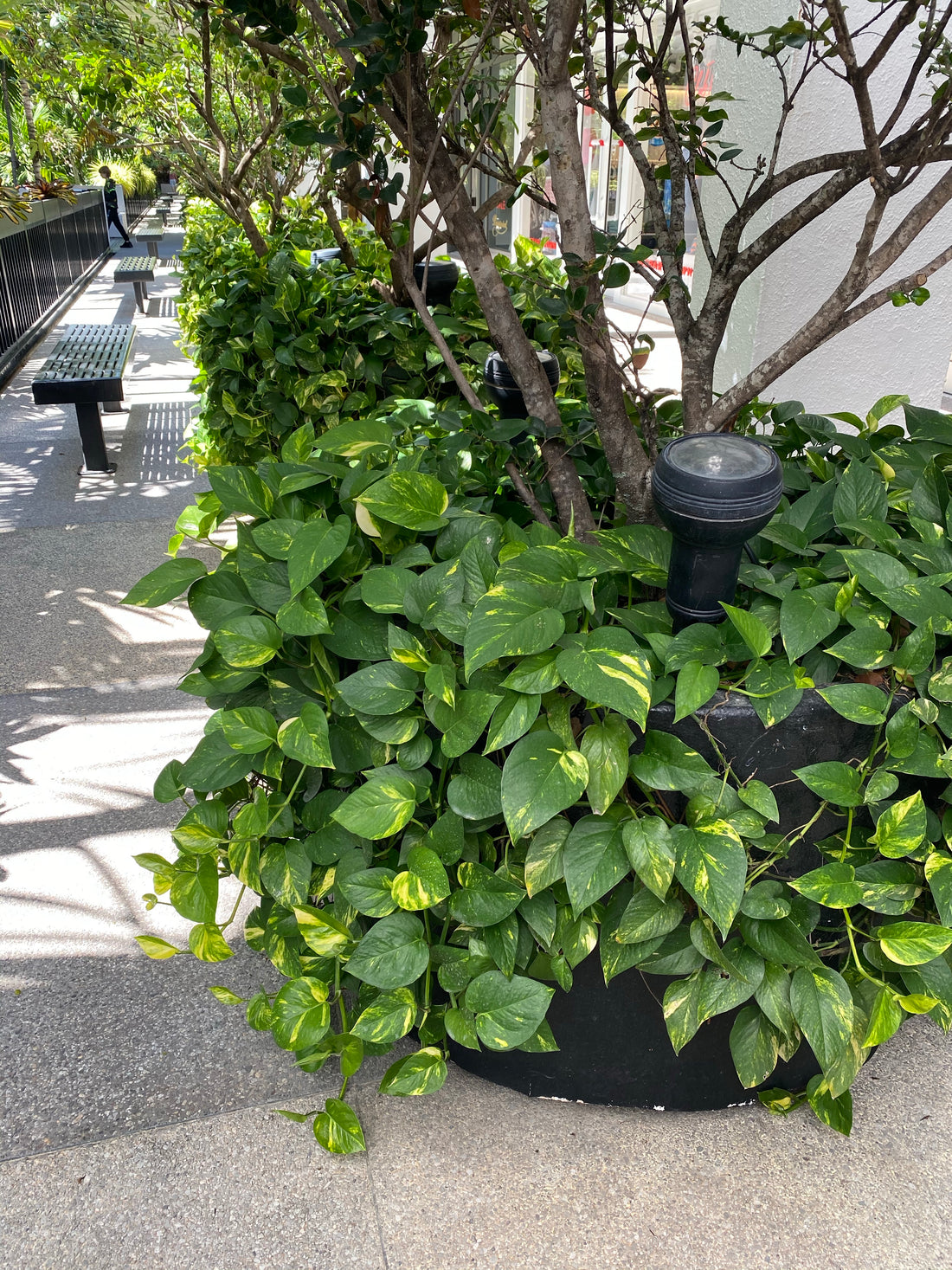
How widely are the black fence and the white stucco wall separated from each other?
780cm

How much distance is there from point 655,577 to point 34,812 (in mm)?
2226

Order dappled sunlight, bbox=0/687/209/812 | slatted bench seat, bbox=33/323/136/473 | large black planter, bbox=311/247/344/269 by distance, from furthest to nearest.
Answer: slatted bench seat, bbox=33/323/136/473 → large black planter, bbox=311/247/344/269 → dappled sunlight, bbox=0/687/209/812

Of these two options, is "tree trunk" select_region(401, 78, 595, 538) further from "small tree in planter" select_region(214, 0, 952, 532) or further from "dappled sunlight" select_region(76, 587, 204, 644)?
"dappled sunlight" select_region(76, 587, 204, 644)

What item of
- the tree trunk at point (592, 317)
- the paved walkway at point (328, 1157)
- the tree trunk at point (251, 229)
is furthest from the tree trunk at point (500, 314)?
the tree trunk at point (251, 229)

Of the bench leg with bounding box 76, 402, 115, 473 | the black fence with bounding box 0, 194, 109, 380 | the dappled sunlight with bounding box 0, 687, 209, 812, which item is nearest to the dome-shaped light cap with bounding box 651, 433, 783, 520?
the dappled sunlight with bounding box 0, 687, 209, 812

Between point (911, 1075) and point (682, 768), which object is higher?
point (682, 768)

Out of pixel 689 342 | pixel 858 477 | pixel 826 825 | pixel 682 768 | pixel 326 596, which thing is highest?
pixel 689 342

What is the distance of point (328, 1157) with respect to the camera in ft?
6.56

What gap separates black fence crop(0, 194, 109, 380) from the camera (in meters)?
9.90

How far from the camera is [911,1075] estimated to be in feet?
7.29

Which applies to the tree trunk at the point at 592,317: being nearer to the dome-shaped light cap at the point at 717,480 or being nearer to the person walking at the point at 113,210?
the dome-shaped light cap at the point at 717,480

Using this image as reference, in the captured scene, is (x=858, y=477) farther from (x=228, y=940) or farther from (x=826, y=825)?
(x=228, y=940)

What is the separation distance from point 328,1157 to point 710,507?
1525 mm

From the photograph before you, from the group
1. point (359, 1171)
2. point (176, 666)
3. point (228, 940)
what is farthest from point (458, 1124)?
point (176, 666)
